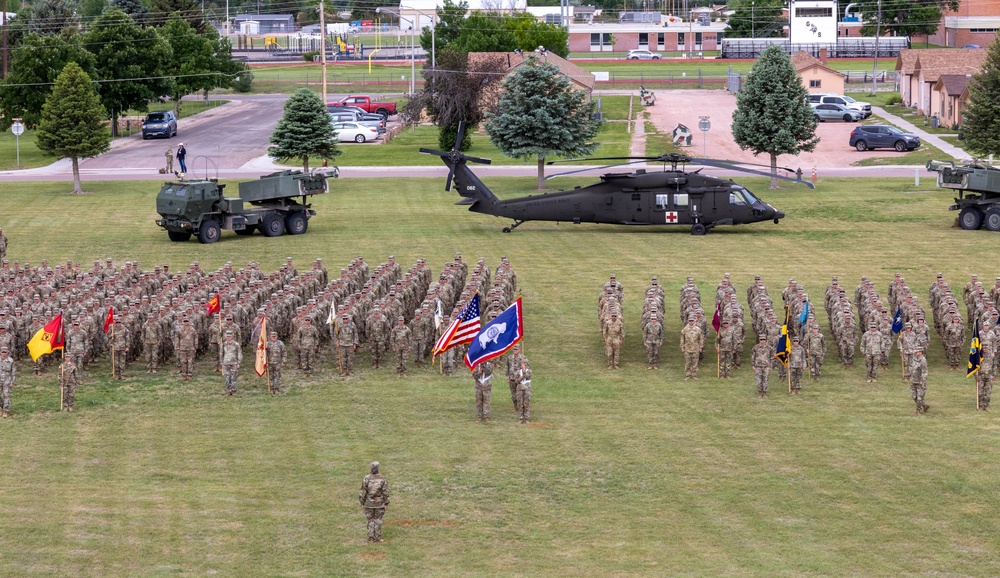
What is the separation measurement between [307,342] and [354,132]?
144 feet


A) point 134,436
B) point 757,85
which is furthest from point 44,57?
point 134,436

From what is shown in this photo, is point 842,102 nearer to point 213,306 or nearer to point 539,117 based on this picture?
point 539,117

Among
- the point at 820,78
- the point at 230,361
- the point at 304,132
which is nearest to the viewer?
the point at 230,361

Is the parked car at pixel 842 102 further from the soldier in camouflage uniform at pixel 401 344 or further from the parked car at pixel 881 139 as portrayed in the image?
the soldier in camouflage uniform at pixel 401 344

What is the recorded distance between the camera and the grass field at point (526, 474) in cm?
1545

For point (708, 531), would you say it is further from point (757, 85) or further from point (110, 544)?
point (757, 85)

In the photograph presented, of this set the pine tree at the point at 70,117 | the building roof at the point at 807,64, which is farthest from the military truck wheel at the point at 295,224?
the building roof at the point at 807,64

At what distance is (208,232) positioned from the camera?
3934 cm

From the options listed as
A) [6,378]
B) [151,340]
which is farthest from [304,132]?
[6,378]

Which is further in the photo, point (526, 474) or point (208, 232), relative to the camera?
point (208, 232)

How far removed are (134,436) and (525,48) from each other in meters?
77.8

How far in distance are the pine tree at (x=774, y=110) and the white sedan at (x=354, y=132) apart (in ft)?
75.3

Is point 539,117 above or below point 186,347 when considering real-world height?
above

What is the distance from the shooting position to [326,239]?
4000cm
